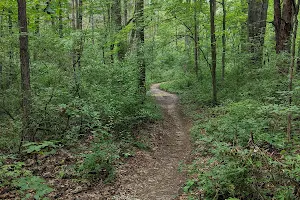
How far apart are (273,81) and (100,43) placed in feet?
27.1

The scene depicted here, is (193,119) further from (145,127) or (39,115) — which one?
(39,115)

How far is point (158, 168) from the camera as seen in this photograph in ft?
23.3

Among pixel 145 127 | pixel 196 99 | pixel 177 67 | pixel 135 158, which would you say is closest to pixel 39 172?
pixel 135 158

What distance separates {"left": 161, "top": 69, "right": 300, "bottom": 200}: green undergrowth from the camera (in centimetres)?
392

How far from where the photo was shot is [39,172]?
6355mm

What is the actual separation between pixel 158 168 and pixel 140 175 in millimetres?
695

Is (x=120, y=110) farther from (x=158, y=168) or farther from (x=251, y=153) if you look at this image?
(x=251, y=153)

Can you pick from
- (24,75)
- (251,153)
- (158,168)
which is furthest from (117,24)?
(251,153)

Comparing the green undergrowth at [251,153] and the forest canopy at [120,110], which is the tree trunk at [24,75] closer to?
the forest canopy at [120,110]

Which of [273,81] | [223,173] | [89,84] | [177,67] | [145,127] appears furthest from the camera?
[177,67]

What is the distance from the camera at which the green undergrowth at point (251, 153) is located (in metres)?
3.92

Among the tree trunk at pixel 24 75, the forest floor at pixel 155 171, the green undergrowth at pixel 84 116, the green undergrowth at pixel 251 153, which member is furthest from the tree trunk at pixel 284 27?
A: the tree trunk at pixel 24 75

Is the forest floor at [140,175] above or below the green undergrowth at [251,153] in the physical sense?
below

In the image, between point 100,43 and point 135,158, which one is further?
point 100,43
